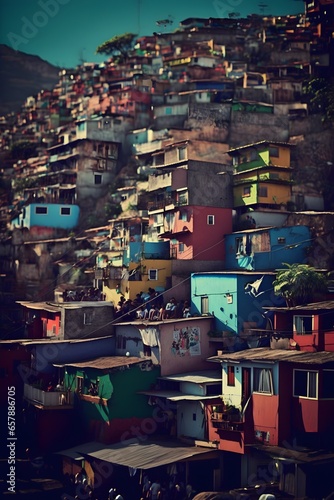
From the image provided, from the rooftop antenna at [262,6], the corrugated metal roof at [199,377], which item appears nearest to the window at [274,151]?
the corrugated metal roof at [199,377]

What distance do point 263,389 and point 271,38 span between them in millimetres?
55947

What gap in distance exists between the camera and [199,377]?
1462 inches

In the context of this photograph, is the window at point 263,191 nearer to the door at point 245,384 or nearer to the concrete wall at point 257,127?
the concrete wall at point 257,127

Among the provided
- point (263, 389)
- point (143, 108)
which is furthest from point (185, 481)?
point (143, 108)

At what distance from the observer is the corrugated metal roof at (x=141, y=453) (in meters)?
33.1

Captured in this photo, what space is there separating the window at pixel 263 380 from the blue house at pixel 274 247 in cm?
1108

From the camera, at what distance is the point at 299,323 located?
1379 inches

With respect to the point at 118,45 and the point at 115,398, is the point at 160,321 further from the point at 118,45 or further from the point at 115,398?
the point at 118,45

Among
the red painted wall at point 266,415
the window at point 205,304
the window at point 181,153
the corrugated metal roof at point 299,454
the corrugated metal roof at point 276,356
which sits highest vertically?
the window at point 181,153

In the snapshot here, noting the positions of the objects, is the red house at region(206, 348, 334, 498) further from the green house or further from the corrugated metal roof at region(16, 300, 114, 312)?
the corrugated metal roof at region(16, 300, 114, 312)

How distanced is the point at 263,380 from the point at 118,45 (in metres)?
63.1

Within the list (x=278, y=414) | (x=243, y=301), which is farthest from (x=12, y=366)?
(x=278, y=414)

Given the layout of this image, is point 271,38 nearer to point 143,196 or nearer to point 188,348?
point 143,196

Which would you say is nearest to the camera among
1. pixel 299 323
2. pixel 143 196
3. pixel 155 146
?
pixel 299 323
